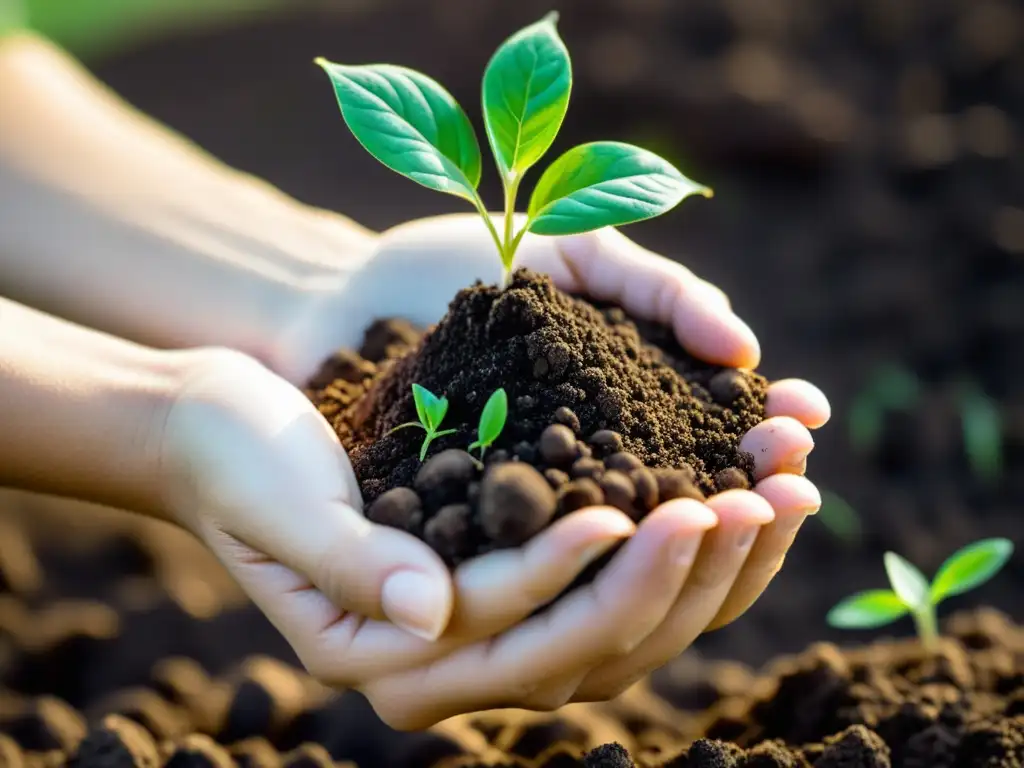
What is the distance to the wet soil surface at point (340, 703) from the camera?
1.21 m

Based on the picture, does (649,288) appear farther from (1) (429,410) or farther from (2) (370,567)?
(2) (370,567)

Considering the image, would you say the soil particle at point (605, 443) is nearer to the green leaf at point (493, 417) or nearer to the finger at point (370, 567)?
the green leaf at point (493, 417)

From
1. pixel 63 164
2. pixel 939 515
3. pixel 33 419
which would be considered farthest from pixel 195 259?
pixel 939 515

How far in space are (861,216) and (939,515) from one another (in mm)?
840

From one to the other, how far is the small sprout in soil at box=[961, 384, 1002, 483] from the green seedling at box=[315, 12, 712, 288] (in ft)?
4.06

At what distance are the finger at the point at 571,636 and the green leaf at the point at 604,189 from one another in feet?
1.03

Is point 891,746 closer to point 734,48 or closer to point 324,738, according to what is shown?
point 324,738

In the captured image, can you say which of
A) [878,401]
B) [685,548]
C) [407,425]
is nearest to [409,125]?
[407,425]

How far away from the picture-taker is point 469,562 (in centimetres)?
96

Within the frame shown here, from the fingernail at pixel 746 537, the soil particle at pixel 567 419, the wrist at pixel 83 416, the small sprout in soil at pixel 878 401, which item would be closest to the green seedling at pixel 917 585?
the fingernail at pixel 746 537

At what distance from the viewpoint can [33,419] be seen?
123 cm

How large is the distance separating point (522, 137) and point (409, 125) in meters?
0.12

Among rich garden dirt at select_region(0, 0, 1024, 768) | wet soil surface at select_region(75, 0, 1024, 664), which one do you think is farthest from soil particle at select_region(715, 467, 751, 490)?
wet soil surface at select_region(75, 0, 1024, 664)

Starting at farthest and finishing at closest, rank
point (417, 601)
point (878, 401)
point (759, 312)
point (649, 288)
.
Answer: point (759, 312) < point (878, 401) < point (649, 288) < point (417, 601)
